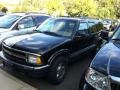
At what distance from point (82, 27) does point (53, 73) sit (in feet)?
6.97

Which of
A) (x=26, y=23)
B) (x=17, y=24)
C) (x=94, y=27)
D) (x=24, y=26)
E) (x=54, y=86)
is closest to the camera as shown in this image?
(x=54, y=86)

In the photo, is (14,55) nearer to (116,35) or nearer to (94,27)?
(116,35)

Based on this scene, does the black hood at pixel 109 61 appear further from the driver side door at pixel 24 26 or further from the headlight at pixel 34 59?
the driver side door at pixel 24 26

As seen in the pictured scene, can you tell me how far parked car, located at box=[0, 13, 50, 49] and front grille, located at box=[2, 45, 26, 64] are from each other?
83.5 inches

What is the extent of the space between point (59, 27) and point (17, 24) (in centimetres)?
249

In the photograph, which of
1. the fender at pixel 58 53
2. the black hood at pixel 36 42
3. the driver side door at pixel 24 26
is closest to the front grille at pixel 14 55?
the black hood at pixel 36 42

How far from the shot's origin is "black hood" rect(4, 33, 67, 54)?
478 centimetres

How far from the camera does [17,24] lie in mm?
8031

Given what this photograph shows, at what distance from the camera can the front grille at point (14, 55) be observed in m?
4.84

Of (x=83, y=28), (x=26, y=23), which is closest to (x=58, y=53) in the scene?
(x=83, y=28)

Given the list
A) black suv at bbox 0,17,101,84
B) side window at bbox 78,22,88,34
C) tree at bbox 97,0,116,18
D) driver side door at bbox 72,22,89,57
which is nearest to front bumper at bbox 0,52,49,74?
black suv at bbox 0,17,101,84

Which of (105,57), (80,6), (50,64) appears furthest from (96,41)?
(80,6)

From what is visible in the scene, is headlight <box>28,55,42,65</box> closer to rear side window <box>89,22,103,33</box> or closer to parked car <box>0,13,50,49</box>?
parked car <box>0,13,50,49</box>

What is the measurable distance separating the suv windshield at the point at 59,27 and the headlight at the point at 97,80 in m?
2.73
